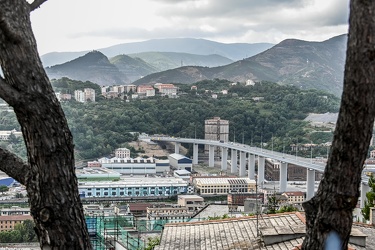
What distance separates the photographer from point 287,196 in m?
22.7

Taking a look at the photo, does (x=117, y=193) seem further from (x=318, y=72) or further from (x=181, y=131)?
(x=318, y=72)

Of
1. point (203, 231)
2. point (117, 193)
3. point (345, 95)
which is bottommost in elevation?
point (117, 193)

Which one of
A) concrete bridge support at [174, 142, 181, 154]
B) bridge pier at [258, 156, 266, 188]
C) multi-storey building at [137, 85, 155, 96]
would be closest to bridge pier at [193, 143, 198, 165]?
concrete bridge support at [174, 142, 181, 154]

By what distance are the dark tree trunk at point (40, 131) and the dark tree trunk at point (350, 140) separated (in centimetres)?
51

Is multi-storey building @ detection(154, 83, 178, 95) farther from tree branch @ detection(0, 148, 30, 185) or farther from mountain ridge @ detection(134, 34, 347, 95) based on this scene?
tree branch @ detection(0, 148, 30, 185)

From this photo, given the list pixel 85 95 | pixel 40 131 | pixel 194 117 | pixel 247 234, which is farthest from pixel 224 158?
pixel 40 131

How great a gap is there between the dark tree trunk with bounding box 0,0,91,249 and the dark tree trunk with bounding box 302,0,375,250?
51 cm

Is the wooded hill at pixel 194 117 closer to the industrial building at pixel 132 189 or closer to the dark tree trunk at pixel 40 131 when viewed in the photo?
the industrial building at pixel 132 189

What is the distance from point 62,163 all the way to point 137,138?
36.3 meters

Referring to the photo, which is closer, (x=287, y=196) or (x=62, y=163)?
(x=62, y=163)

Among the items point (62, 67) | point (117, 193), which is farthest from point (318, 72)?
point (117, 193)

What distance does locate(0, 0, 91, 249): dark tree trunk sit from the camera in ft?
4.50

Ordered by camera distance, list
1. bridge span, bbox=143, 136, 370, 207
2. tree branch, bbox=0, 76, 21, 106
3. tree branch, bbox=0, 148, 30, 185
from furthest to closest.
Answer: bridge span, bbox=143, 136, 370, 207
tree branch, bbox=0, 148, 30, 185
tree branch, bbox=0, 76, 21, 106

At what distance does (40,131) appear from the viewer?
4.54ft
